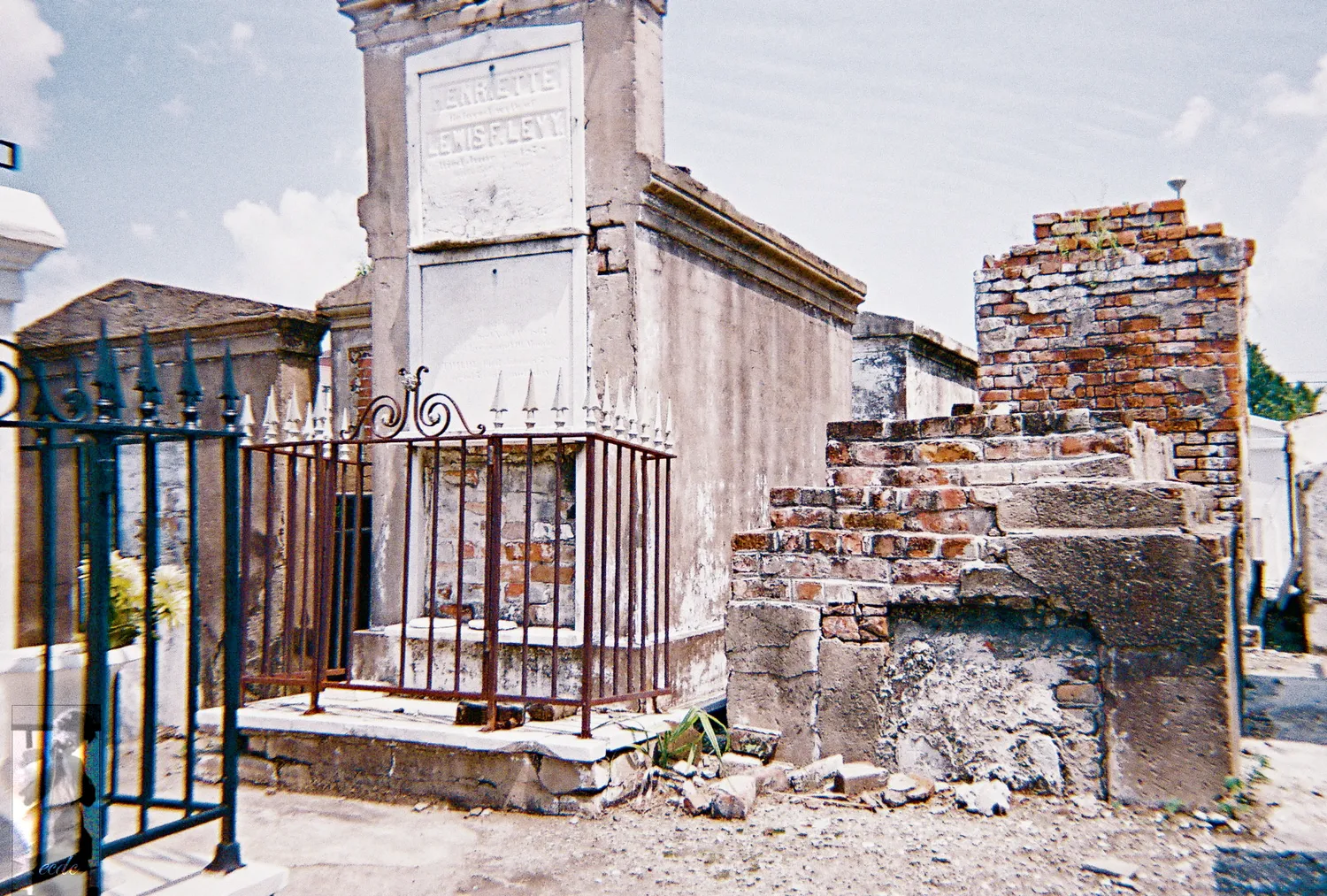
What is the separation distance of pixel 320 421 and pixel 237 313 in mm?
2128

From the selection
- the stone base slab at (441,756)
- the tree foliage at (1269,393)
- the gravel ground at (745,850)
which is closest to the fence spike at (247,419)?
the stone base slab at (441,756)

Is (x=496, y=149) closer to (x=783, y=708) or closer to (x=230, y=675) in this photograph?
(x=783, y=708)

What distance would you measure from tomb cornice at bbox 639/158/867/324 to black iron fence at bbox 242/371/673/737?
1211mm

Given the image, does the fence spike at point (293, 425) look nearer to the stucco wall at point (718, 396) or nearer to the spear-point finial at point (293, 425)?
the spear-point finial at point (293, 425)

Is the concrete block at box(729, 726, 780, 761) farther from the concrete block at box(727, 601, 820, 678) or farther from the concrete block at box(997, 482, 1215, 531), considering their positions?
the concrete block at box(997, 482, 1215, 531)

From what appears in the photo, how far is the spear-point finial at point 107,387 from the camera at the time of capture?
6.93 feet

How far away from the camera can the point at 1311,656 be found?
24.5 ft

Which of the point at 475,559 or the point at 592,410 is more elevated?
the point at 592,410

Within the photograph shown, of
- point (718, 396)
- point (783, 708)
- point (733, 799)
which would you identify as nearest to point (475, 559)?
point (718, 396)

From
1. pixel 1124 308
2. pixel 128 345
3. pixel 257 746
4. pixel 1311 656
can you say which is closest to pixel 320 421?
pixel 257 746

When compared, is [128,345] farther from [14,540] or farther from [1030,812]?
[1030,812]

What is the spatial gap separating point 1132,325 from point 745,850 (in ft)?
15.4

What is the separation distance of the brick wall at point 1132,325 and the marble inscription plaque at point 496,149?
333 cm

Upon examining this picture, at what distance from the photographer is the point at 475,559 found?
17.5 ft
